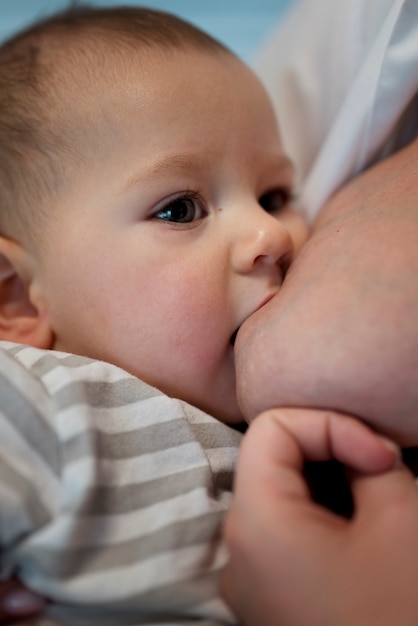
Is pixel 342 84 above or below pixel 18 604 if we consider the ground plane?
above

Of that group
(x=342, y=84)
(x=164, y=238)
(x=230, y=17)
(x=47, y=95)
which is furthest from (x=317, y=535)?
(x=230, y=17)

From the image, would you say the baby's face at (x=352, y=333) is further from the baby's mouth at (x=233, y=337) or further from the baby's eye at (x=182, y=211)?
the baby's eye at (x=182, y=211)

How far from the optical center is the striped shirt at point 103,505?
2.06ft

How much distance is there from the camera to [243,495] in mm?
624

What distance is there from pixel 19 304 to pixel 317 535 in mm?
532

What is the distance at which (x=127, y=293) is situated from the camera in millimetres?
821

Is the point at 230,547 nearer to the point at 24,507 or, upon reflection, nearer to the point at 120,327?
the point at 24,507

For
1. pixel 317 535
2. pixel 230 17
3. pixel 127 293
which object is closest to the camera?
pixel 317 535

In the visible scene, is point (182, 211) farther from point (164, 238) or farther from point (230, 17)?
point (230, 17)

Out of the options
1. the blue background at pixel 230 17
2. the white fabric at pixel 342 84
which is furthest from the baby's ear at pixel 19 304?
the blue background at pixel 230 17

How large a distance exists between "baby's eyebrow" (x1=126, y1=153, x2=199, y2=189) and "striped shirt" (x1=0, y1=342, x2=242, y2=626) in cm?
25

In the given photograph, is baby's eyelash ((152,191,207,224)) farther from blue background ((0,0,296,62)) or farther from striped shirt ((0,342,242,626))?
blue background ((0,0,296,62))

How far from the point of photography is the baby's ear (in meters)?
0.90

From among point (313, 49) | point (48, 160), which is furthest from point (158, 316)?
point (313, 49)
